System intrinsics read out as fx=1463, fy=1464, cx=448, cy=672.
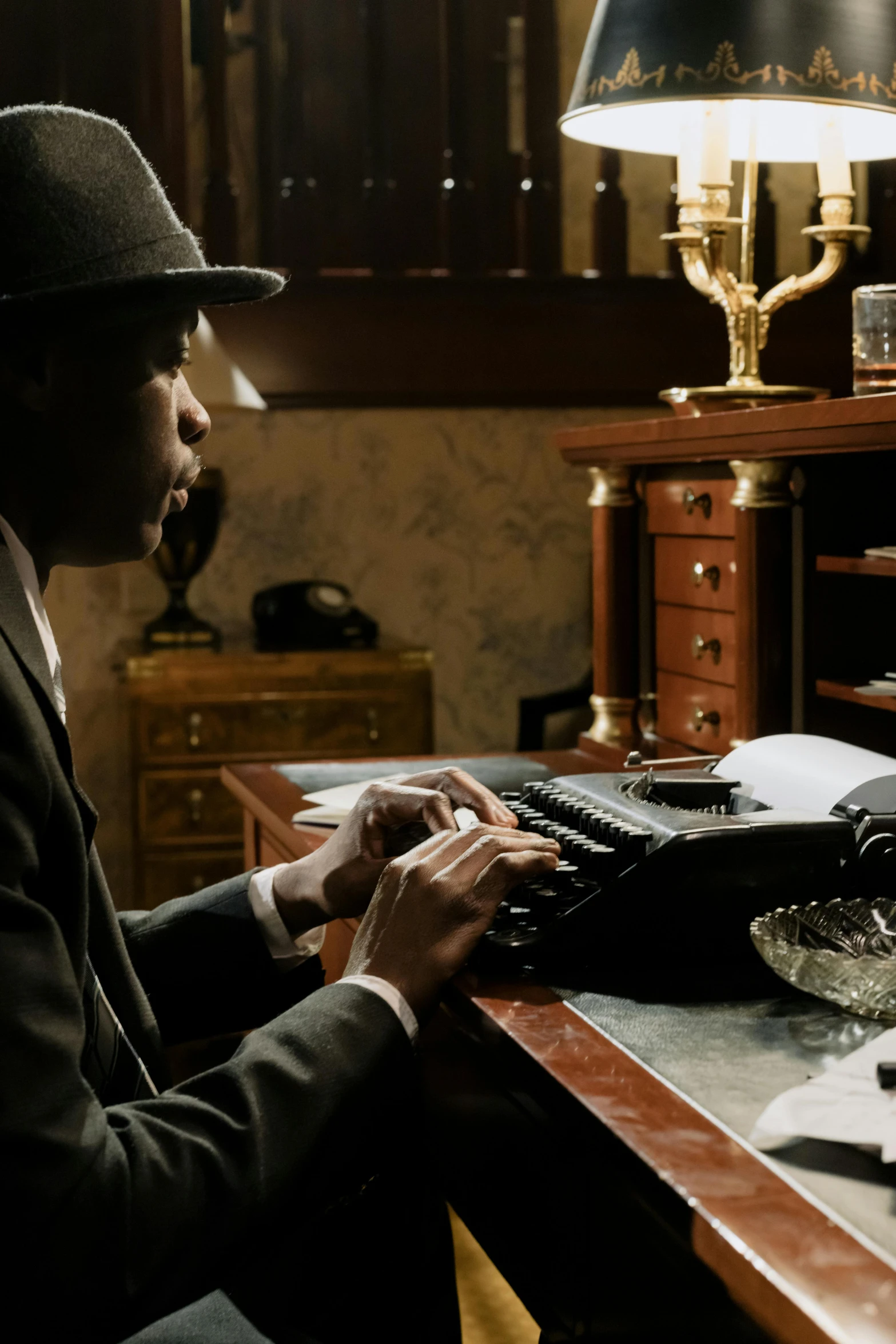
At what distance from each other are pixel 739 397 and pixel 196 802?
2.01 m

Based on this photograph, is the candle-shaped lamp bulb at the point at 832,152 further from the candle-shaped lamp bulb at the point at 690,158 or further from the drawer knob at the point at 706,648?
the drawer knob at the point at 706,648

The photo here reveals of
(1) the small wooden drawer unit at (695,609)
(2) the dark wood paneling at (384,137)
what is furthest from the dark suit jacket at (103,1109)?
(2) the dark wood paneling at (384,137)

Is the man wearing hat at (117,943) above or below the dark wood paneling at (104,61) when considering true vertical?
below

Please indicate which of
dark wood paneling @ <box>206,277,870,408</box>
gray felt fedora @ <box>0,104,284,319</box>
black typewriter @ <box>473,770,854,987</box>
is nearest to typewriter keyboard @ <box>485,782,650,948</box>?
black typewriter @ <box>473,770,854,987</box>

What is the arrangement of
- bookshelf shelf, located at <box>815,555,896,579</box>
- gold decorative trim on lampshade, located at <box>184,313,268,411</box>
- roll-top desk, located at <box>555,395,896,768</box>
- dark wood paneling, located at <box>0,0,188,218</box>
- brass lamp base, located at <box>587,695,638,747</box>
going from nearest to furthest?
bookshelf shelf, located at <box>815,555,896,579</box> → roll-top desk, located at <box>555,395,896,768</box> → brass lamp base, located at <box>587,695,638,747</box> → gold decorative trim on lampshade, located at <box>184,313,268,411</box> → dark wood paneling, located at <box>0,0,188,218</box>

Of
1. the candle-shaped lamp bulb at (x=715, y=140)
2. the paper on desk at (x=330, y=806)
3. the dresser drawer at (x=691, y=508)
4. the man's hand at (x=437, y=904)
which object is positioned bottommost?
the paper on desk at (x=330, y=806)

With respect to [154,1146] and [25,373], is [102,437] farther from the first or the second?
[154,1146]

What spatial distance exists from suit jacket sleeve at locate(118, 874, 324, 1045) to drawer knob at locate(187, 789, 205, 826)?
2160 millimetres

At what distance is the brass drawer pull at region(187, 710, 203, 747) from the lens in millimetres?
3682

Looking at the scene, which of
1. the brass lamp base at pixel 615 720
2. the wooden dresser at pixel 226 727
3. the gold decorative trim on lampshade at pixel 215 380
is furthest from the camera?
the wooden dresser at pixel 226 727

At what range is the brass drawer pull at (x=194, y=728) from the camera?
12.1ft

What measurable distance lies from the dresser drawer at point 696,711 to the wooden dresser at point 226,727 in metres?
1.44

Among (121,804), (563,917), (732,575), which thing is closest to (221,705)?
(121,804)

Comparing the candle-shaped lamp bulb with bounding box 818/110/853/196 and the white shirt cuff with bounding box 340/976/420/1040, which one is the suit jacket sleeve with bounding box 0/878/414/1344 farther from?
the candle-shaped lamp bulb with bounding box 818/110/853/196
